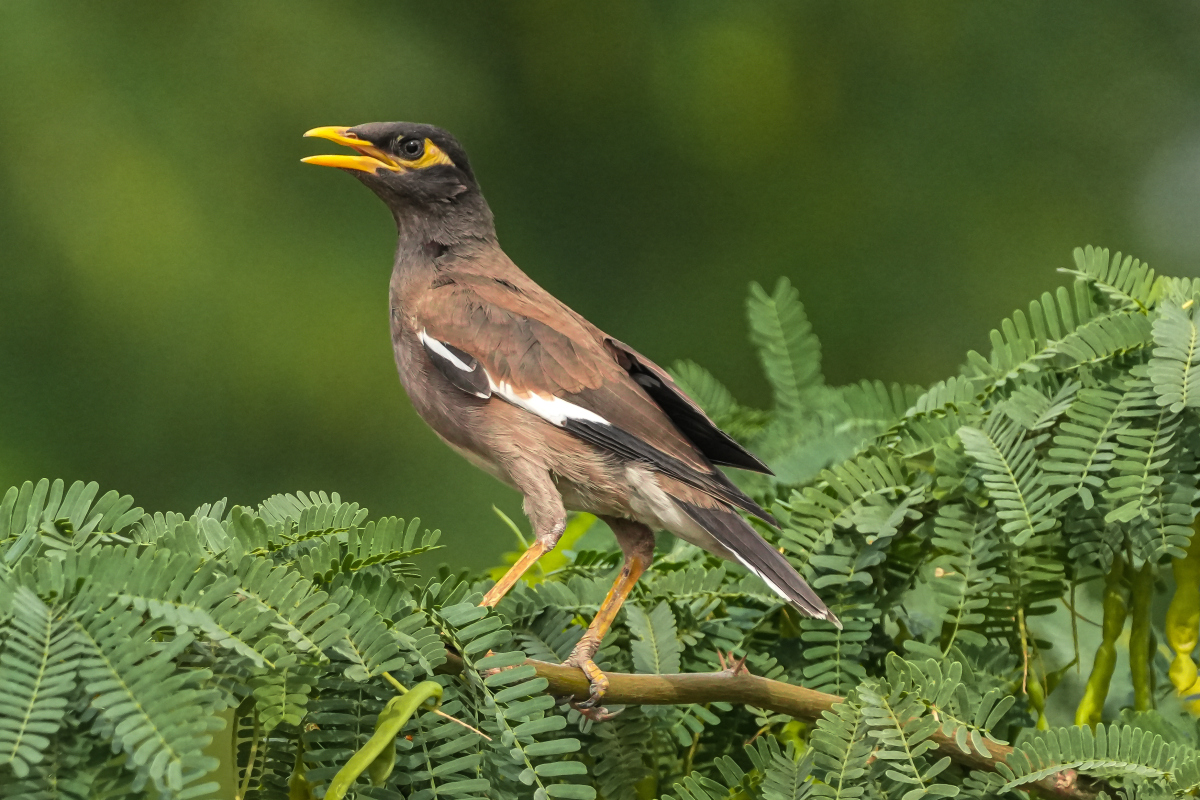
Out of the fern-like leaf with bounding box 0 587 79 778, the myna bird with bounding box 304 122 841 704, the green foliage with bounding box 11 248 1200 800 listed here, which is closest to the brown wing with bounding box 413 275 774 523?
the myna bird with bounding box 304 122 841 704

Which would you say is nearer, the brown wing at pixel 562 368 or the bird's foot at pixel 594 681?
the bird's foot at pixel 594 681

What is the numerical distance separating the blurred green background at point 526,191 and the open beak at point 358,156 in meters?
1.01

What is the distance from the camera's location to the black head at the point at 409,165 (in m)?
1.27

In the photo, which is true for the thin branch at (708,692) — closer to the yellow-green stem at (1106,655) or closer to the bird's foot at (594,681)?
the bird's foot at (594,681)

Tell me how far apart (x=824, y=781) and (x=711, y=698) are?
0.10 metres

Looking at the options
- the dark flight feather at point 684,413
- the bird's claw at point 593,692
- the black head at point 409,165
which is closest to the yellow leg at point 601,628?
the bird's claw at point 593,692

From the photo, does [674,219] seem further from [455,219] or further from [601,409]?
[601,409]

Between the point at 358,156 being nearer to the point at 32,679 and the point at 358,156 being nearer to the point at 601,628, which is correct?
the point at 601,628

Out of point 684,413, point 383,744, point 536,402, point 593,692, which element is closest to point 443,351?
point 536,402

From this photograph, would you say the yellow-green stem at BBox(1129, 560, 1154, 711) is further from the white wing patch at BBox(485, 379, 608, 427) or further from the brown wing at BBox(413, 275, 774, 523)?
the white wing patch at BBox(485, 379, 608, 427)

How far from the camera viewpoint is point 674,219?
2662 millimetres

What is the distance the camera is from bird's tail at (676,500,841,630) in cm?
83

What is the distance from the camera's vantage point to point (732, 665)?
0.85 m

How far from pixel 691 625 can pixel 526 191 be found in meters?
1.67
